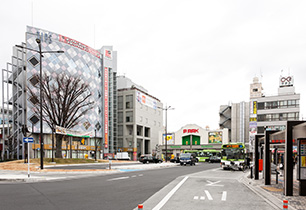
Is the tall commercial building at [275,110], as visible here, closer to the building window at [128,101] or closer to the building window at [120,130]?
the building window at [128,101]

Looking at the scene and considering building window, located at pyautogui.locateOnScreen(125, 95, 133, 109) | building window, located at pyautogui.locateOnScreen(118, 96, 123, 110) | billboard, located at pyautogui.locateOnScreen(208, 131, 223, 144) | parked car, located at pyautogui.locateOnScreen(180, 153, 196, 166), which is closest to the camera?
parked car, located at pyautogui.locateOnScreen(180, 153, 196, 166)

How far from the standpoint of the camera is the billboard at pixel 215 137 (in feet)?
273

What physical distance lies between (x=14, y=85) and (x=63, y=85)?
26954 millimetres

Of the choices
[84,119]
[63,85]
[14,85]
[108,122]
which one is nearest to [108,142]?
[108,122]

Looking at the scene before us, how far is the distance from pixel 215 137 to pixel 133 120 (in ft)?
85.9

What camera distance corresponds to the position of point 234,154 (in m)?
31.8

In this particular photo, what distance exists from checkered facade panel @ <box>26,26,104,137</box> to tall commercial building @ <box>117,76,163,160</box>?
14312 millimetres

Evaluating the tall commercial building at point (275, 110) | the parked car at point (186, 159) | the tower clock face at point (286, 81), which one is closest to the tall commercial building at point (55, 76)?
the parked car at point (186, 159)

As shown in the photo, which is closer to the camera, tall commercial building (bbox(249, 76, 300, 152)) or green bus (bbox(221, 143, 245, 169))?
green bus (bbox(221, 143, 245, 169))

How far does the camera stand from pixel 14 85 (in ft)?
199

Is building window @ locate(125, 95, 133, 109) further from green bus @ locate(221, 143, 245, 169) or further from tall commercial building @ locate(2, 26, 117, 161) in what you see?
green bus @ locate(221, 143, 245, 169)

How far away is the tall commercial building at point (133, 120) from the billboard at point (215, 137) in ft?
54.4

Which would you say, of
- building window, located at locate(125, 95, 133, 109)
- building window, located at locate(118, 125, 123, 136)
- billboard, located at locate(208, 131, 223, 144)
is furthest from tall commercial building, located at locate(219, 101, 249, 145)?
building window, located at locate(118, 125, 123, 136)

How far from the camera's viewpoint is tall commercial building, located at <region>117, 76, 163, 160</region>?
301 ft
